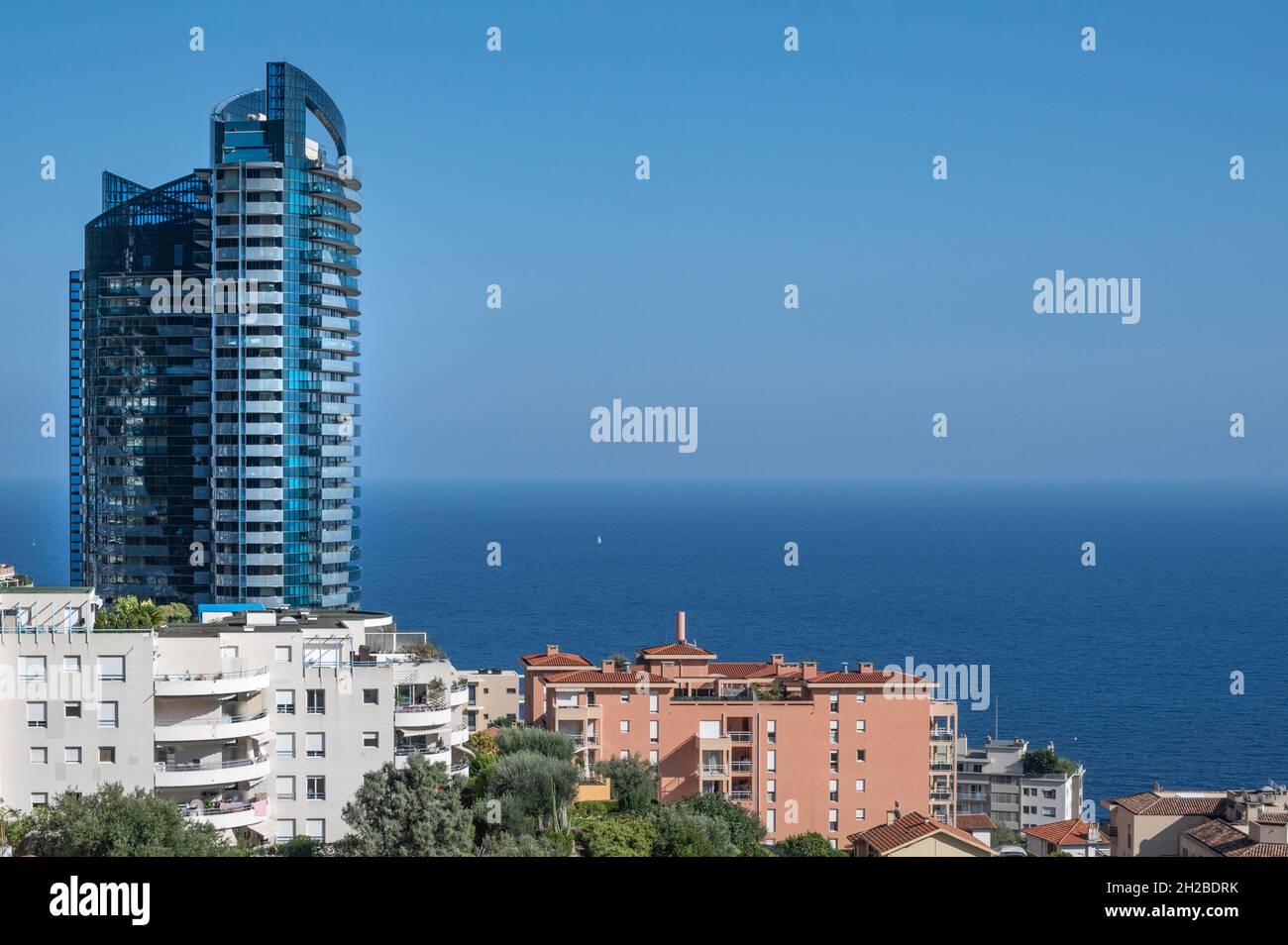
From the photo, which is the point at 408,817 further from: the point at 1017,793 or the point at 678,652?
the point at 1017,793

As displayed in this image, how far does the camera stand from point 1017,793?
42.5m

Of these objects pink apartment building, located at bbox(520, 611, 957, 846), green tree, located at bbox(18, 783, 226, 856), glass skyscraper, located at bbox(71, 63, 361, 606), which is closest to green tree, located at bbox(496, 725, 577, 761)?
pink apartment building, located at bbox(520, 611, 957, 846)

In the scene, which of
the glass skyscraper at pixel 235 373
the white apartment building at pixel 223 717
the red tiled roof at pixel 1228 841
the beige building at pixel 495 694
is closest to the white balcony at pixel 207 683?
the white apartment building at pixel 223 717

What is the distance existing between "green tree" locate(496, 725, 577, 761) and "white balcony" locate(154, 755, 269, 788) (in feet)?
13.7

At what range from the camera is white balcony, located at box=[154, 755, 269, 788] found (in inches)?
703

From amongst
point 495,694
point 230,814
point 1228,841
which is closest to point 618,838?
point 230,814

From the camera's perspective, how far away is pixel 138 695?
58.2 feet

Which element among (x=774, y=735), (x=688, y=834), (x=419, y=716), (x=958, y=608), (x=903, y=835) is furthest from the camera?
(x=958, y=608)

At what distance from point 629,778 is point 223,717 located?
7.82 m

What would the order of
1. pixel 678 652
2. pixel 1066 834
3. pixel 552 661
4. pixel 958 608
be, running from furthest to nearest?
pixel 958 608, pixel 678 652, pixel 552 661, pixel 1066 834

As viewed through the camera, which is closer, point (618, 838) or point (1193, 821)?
point (618, 838)

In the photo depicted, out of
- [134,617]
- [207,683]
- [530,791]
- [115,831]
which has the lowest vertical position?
[530,791]
